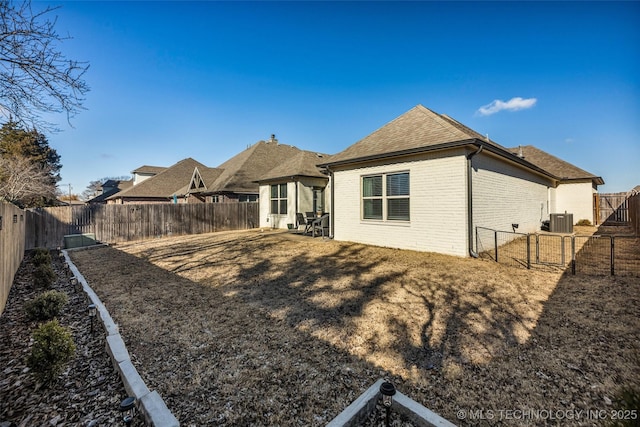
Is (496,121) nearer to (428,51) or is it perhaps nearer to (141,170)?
(428,51)

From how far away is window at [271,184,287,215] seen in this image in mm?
16328

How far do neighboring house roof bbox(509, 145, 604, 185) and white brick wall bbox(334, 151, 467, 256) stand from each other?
11605 mm

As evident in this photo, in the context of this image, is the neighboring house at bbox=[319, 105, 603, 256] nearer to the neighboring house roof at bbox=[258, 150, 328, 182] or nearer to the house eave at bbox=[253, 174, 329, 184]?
the house eave at bbox=[253, 174, 329, 184]

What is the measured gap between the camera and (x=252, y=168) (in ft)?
67.9

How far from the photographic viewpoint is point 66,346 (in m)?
2.72

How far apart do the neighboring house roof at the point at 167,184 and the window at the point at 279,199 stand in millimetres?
8540

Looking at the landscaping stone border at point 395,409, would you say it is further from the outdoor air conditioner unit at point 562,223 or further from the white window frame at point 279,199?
the outdoor air conditioner unit at point 562,223

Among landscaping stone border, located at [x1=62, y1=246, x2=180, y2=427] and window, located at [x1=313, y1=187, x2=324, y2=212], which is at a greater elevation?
window, located at [x1=313, y1=187, x2=324, y2=212]

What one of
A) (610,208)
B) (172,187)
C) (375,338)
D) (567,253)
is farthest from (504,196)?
(172,187)

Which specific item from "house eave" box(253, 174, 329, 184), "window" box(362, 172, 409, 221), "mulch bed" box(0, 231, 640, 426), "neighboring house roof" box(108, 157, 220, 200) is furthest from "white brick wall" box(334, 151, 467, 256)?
"neighboring house roof" box(108, 157, 220, 200)

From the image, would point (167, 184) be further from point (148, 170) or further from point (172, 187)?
point (148, 170)

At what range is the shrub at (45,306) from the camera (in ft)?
13.6

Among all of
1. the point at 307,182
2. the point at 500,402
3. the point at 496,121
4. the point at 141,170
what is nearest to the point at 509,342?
the point at 500,402

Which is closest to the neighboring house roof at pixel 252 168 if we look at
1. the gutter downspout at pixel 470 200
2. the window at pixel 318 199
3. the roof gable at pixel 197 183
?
the roof gable at pixel 197 183
